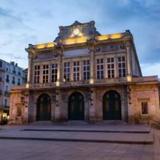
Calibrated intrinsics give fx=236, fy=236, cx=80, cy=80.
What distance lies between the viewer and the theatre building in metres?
30.2

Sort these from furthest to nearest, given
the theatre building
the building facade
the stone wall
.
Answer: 1. the building facade
2. the theatre building
3. the stone wall

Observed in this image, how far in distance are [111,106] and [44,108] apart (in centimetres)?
1009

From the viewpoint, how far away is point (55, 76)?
116 ft

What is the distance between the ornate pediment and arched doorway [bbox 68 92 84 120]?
913 cm

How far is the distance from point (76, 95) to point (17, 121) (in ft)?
33.5

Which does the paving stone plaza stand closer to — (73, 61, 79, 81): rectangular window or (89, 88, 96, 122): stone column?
(89, 88, 96, 122): stone column

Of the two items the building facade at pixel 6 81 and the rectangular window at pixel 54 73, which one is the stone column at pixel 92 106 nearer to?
the rectangular window at pixel 54 73

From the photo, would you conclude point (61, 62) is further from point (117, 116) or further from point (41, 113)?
point (117, 116)

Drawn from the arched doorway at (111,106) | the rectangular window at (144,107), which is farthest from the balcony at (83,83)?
the rectangular window at (144,107)

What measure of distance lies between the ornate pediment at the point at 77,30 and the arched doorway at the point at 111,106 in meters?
9.40

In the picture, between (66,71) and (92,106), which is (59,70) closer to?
(66,71)

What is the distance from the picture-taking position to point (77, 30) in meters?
36.1

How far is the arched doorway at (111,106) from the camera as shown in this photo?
31016mm

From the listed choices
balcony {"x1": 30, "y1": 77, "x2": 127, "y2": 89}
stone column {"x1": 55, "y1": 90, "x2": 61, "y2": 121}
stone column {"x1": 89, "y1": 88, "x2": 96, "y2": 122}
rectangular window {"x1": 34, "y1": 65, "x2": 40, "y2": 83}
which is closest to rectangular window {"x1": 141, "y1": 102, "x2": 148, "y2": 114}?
balcony {"x1": 30, "y1": 77, "x2": 127, "y2": 89}
